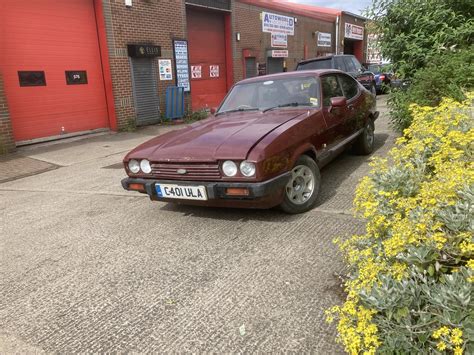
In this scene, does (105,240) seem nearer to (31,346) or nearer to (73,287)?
(73,287)

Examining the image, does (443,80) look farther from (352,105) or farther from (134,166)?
(134,166)

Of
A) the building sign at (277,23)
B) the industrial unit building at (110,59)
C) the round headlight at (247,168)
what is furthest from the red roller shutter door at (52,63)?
the building sign at (277,23)

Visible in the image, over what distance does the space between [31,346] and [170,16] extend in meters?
11.8

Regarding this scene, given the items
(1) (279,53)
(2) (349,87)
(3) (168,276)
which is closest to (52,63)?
(2) (349,87)

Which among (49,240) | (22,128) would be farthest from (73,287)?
(22,128)

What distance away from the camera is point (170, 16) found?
41.0 ft

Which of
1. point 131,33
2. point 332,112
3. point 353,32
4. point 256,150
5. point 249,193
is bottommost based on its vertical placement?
point 249,193

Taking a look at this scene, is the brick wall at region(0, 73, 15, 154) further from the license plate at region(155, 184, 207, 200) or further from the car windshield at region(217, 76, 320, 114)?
the license plate at region(155, 184, 207, 200)

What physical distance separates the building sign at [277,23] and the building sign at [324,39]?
3.31m

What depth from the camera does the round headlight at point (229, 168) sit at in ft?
11.6

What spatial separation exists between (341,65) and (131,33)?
610 cm

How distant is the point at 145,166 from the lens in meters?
4.06

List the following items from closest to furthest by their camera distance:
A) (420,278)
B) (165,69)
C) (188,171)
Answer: (420,278) → (188,171) → (165,69)

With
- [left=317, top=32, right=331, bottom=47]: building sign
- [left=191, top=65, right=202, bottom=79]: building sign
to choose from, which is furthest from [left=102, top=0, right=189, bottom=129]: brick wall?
[left=317, top=32, right=331, bottom=47]: building sign
